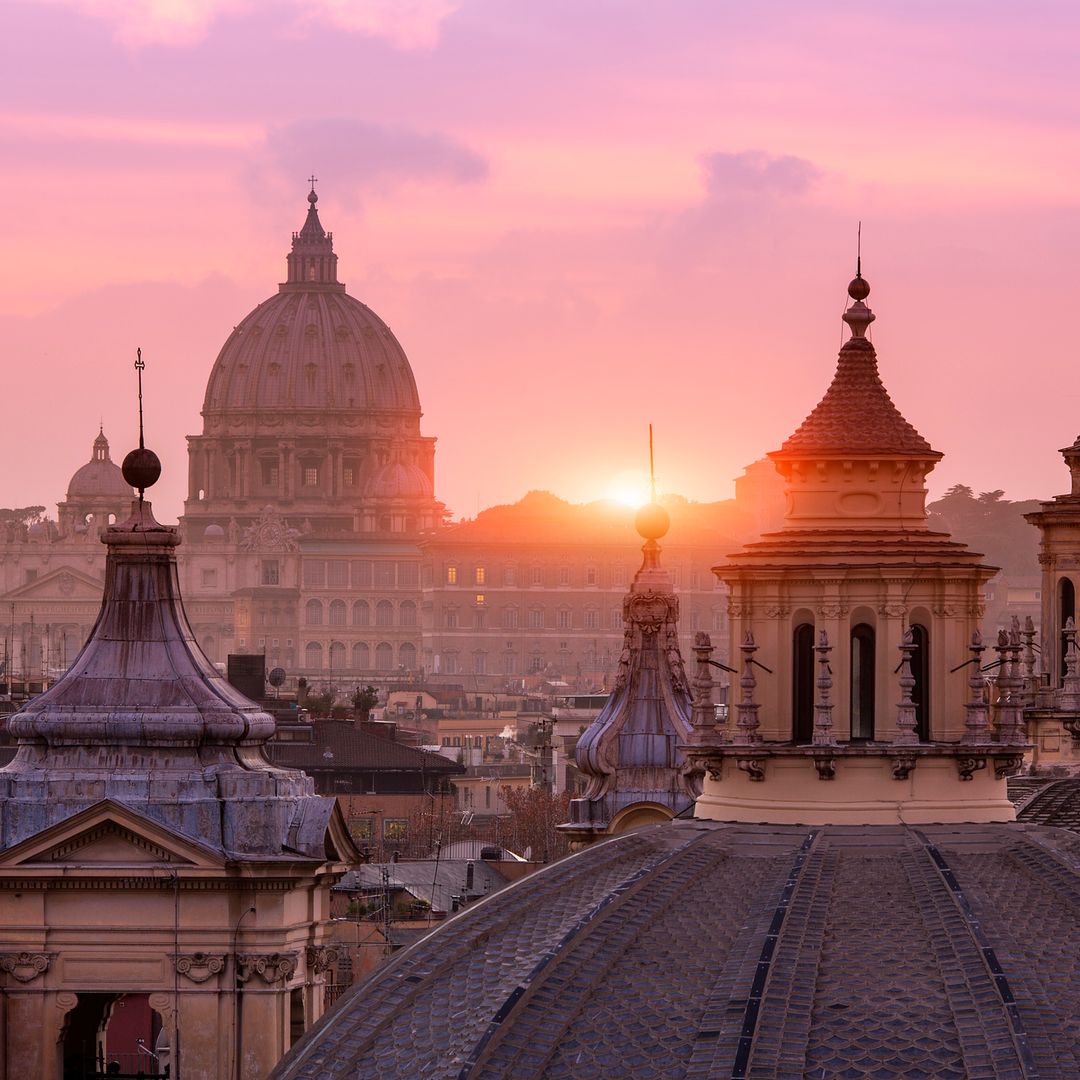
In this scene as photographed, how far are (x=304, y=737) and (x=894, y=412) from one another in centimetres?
7014

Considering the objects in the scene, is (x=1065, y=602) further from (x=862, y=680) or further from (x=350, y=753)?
(x=350, y=753)

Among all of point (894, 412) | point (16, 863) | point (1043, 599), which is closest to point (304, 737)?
point (1043, 599)

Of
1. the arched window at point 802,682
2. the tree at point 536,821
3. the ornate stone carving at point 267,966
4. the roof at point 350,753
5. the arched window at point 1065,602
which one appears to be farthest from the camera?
the roof at point 350,753

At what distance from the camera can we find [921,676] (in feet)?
80.3

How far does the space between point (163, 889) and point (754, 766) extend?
11935mm

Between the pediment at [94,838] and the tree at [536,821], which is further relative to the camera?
the tree at [536,821]

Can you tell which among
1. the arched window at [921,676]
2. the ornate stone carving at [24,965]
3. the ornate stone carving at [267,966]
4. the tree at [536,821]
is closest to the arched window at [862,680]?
the arched window at [921,676]

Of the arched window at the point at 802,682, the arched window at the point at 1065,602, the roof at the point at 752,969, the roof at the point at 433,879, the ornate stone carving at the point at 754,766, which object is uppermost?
the arched window at the point at 1065,602

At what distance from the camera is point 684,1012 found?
2094cm

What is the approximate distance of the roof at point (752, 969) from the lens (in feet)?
66.5

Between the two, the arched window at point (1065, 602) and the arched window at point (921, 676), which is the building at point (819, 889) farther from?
the arched window at point (1065, 602)

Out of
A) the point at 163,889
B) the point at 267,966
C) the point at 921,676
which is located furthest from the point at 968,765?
the point at 163,889

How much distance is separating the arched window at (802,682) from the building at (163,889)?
10.7 m

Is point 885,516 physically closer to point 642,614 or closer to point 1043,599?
point 642,614
